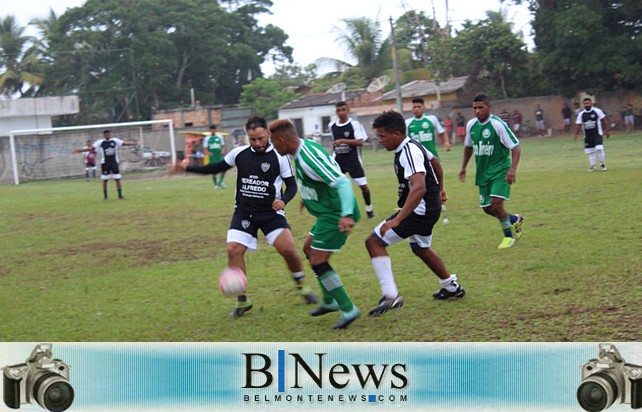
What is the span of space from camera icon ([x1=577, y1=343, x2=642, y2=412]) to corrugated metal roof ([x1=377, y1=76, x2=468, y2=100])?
4589 cm

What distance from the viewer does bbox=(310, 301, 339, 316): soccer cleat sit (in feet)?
24.6

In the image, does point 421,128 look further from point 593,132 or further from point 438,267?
point 593,132

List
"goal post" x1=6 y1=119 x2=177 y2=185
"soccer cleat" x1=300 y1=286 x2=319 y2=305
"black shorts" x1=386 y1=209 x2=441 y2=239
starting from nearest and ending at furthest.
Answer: "black shorts" x1=386 y1=209 x2=441 y2=239 < "soccer cleat" x1=300 y1=286 x2=319 y2=305 < "goal post" x1=6 y1=119 x2=177 y2=185

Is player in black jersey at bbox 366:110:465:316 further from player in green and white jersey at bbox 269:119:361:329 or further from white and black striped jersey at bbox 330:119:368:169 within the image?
white and black striped jersey at bbox 330:119:368:169

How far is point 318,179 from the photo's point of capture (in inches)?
272

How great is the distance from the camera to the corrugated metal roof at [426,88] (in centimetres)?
5033

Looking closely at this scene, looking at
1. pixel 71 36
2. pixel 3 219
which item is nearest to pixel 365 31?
pixel 71 36

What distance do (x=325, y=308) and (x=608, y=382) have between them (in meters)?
3.07

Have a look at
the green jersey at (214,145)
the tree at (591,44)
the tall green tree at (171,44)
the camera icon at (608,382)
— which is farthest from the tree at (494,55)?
the camera icon at (608,382)

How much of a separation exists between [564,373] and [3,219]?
1654cm

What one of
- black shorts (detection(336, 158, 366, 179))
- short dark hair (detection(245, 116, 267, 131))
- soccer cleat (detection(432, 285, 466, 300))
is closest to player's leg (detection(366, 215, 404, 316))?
soccer cleat (detection(432, 285, 466, 300))

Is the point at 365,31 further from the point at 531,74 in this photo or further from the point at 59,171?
the point at 59,171

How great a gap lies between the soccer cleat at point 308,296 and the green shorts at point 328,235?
1.03 m

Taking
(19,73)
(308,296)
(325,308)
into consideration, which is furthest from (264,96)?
(325,308)
